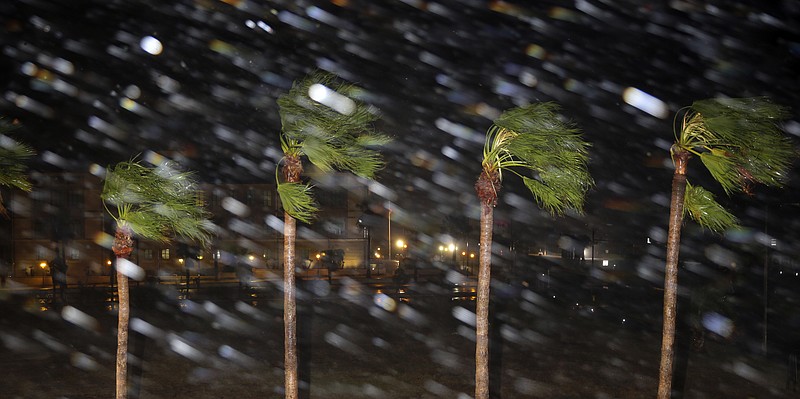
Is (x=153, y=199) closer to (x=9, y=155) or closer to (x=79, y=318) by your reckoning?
(x=9, y=155)

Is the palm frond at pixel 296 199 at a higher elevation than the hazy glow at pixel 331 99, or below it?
below

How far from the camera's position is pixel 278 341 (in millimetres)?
20281

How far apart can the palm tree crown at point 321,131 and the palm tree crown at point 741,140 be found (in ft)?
17.3

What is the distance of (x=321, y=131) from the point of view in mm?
9375

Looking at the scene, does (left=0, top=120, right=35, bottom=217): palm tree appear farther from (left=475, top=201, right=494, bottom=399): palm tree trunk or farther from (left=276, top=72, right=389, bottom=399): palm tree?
(left=475, top=201, right=494, bottom=399): palm tree trunk

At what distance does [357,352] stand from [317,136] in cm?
1084

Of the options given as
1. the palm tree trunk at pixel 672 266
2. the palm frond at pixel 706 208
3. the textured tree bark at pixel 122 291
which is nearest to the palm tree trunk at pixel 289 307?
the textured tree bark at pixel 122 291

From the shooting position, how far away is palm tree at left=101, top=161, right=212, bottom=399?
9.37 metres

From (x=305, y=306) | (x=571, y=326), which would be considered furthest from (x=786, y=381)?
(x=305, y=306)

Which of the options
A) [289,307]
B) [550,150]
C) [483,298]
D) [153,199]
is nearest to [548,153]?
[550,150]

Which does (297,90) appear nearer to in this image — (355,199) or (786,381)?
(786,381)

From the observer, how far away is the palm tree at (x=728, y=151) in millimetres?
9617

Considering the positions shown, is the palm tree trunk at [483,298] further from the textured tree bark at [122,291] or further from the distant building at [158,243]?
the distant building at [158,243]

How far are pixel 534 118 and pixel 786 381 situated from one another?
11.0 m
